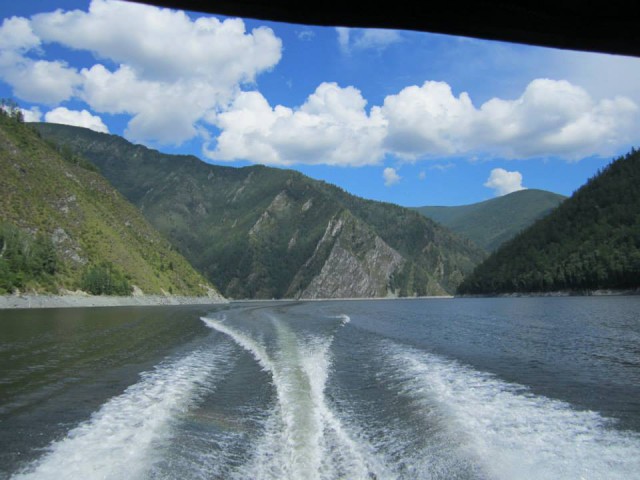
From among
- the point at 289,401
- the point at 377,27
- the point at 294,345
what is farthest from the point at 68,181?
the point at 377,27

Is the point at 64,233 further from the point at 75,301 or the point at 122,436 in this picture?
the point at 122,436

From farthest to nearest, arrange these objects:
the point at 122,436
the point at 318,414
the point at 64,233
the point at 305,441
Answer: the point at 64,233, the point at 318,414, the point at 122,436, the point at 305,441

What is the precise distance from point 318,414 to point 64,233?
117565 millimetres

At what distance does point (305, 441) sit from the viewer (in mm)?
12594

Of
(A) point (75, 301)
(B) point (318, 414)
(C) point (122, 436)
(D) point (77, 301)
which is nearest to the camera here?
(C) point (122, 436)

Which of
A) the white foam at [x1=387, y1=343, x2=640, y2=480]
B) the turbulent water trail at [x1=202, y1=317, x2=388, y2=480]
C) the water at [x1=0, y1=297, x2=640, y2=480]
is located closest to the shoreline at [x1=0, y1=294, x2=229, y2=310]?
the water at [x1=0, y1=297, x2=640, y2=480]

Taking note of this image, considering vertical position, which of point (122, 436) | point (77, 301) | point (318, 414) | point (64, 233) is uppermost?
point (64, 233)

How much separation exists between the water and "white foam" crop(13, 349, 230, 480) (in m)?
0.05

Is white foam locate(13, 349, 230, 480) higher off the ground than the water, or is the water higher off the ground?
white foam locate(13, 349, 230, 480)

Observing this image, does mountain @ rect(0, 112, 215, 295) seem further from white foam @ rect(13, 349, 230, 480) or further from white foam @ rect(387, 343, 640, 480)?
white foam @ rect(387, 343, 640, 480)

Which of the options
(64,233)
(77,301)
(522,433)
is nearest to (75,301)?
(77,301)

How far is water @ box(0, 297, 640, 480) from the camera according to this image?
35.7ft

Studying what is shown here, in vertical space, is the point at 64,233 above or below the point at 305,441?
above

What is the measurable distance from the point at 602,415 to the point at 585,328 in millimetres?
36137
